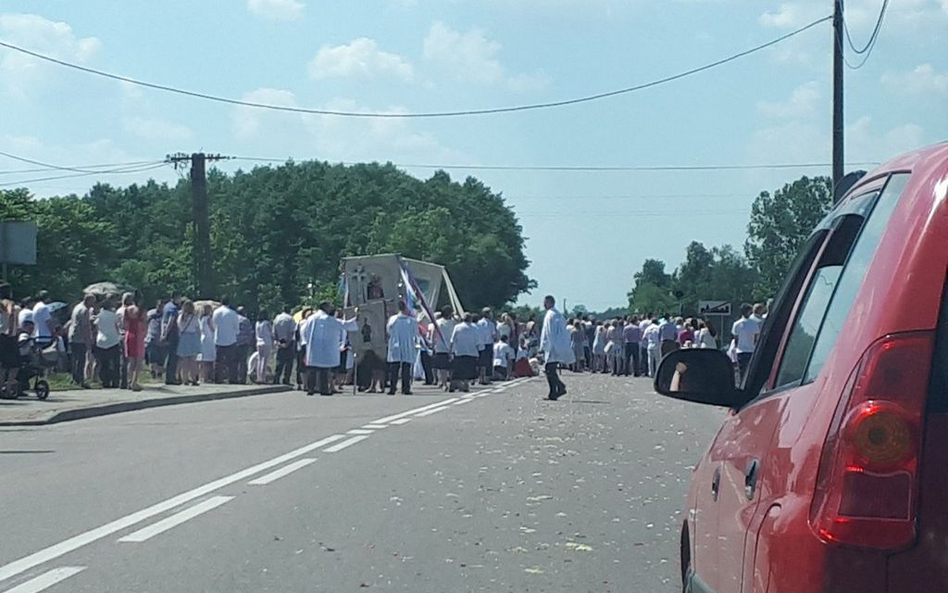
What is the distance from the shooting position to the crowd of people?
25.8 metres

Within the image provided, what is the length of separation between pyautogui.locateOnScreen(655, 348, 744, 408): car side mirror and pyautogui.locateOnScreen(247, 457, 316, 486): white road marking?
8.31 metres

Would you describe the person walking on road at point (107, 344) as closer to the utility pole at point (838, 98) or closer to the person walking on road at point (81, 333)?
the person walking on road at point (81, 333)

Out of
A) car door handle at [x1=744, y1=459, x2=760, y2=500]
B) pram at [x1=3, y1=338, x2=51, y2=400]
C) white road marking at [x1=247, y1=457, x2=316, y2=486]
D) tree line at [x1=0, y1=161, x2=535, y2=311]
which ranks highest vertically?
tree line at [x1=0, y1=161, x2=535, y2=311]

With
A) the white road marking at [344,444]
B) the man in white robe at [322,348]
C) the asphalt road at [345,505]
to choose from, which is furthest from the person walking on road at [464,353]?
the white road marking at [344,444]

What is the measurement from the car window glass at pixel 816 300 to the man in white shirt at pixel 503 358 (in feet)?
113

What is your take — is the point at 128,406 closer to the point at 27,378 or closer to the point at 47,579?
the point at 27,378

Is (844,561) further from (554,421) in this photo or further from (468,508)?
(554,421)

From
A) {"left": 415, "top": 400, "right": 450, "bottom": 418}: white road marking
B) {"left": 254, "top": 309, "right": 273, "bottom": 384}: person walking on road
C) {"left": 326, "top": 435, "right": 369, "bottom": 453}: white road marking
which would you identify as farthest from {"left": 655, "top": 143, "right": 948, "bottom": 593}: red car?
{"left": 254, "top": 309, "right": 273, "bottom": 384}: person walking on road

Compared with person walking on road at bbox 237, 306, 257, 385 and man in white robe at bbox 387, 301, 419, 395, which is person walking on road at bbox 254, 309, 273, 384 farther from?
man in white robe at bbox 387, 301, 419, 395

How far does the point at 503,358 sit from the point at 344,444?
23.0 meters

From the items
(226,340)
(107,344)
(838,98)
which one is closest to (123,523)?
(107,344)

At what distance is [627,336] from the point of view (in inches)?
1647

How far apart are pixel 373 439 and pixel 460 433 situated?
145cm

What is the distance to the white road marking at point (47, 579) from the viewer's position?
24.1 feet
